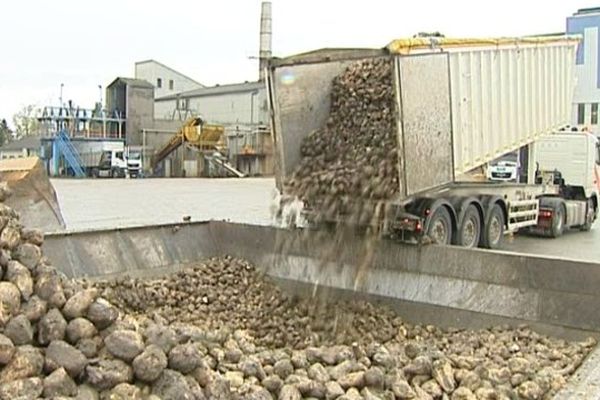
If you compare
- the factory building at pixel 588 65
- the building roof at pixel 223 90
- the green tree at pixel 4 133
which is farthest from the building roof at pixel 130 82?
the factory building at pixel 588 65

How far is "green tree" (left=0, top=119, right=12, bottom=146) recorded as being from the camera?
49.9 metres

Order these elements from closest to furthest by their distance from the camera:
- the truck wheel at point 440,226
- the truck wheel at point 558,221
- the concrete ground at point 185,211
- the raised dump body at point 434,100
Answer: the raised dump body at point 434,100 < the truck wheel at point 440,226 < the concrete ground at point 185,211 < the truck wheel at point 558,221

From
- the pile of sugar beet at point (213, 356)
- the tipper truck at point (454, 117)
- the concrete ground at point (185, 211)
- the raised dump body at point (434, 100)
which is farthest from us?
the concrete ground at point (185, 211)

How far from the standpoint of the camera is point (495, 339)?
5.62 meters

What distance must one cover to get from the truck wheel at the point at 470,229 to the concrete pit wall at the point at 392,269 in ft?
6.61

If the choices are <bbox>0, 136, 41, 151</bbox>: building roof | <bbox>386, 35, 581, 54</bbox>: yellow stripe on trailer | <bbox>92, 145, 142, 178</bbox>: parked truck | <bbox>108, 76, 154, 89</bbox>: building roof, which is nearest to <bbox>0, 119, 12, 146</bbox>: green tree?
<bbox>0, 136, 41, 151</bbox>: building roof

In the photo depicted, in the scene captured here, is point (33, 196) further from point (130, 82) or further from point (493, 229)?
point (130, 82)

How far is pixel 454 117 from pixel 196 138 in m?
30.2

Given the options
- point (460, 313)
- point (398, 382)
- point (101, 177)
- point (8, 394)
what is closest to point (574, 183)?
point (460, 313)

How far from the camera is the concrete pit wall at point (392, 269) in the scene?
5828 mm

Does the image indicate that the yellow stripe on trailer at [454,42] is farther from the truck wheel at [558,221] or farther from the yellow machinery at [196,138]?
the yellow machinery at [196,138]

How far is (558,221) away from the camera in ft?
40.8

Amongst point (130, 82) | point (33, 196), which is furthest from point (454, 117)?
A: point (130, 82)

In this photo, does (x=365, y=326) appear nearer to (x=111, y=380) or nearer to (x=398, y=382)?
(x=398, y=382)
